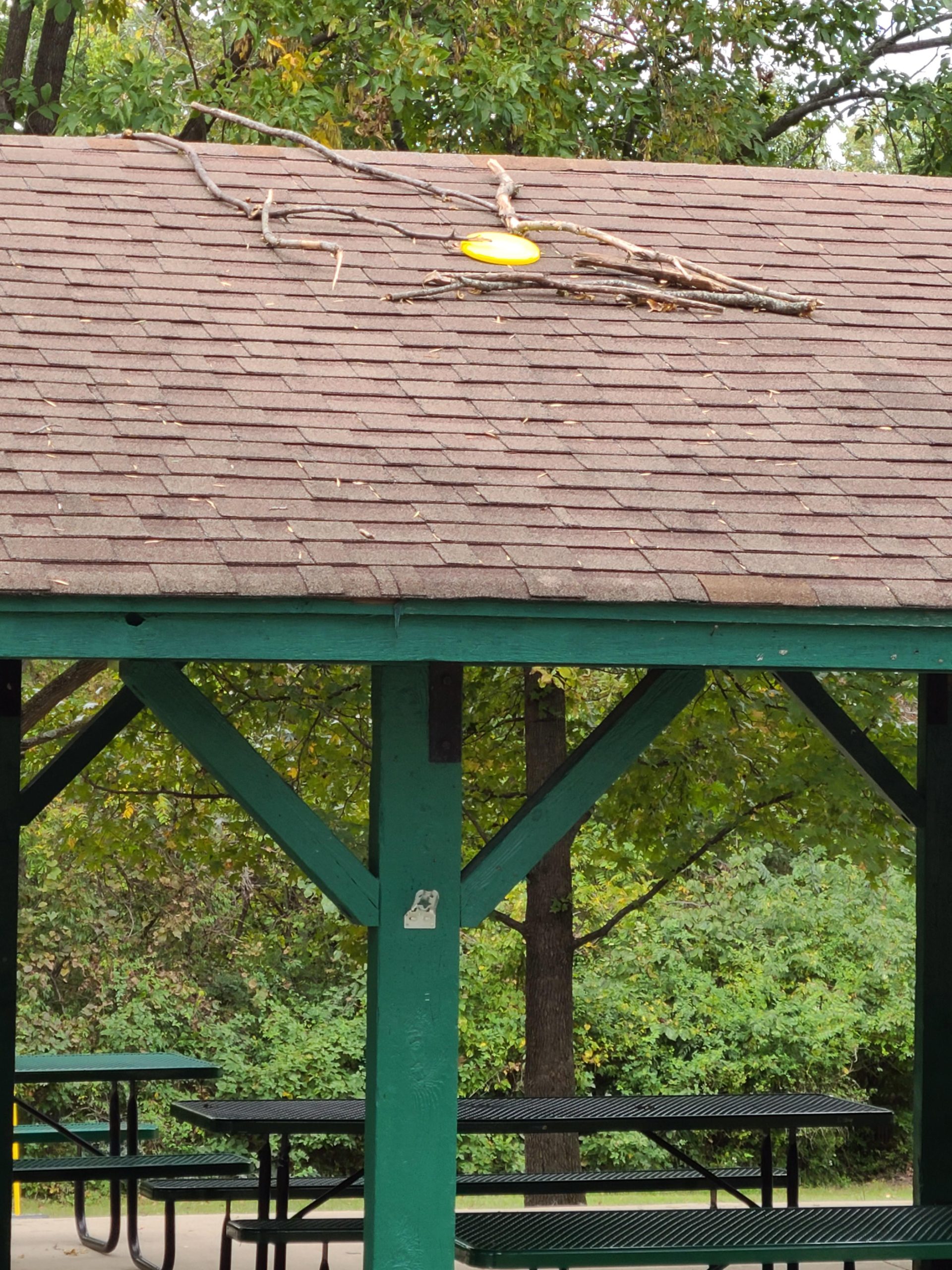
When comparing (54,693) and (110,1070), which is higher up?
(54,693)

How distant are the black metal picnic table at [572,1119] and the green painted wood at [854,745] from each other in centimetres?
160

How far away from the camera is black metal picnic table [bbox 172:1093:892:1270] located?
22.3 ft

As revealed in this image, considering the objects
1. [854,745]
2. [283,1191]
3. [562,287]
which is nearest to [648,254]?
[562,287]

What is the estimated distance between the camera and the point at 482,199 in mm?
6875

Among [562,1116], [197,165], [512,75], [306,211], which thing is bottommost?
[562,1116]

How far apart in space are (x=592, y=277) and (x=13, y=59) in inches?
286

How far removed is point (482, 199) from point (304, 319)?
5.03 feet

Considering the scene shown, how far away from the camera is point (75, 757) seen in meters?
6.26

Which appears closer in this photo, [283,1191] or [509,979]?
[283,1191]

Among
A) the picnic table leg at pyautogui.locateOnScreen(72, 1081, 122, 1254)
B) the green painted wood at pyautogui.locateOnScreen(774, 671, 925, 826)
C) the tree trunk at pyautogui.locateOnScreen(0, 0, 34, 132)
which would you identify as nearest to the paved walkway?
the picnic table leg at pyautogui.locateOnScreen(72, 1081, 122, 1254)

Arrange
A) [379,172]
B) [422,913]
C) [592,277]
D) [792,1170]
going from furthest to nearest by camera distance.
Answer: [792,1170], [379,172], [592,277], [422,913]

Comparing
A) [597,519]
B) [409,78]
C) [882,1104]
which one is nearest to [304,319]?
[597,519]

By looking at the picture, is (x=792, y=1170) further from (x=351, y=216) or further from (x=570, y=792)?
(x=351, y=216)

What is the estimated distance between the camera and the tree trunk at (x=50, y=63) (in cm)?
1193
